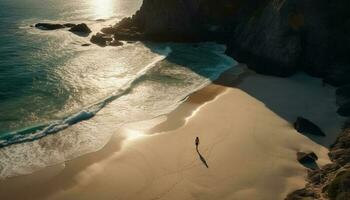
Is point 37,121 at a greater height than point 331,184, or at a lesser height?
lesser

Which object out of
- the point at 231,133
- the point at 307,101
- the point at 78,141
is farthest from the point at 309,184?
the point at 78,141

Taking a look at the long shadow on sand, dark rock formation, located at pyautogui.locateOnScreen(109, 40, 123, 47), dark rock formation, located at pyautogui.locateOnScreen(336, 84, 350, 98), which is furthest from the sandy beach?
dark rock formation, located at pyautogui.locateOnScreen(109, 40, 123, 47)

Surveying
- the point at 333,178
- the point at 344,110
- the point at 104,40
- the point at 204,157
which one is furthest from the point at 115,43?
the point at 333,178

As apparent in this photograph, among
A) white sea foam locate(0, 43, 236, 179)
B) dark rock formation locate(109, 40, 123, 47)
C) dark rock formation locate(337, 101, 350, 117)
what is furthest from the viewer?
dark rock formation locate(109, 40, 123, 47)

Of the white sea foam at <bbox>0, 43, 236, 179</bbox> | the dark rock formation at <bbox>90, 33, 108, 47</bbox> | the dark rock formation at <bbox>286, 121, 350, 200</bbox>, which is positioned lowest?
the dark rock formation at <bbox>90, 33, 108, 47</bbox>

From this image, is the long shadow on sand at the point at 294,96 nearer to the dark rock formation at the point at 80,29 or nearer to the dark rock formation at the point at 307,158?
the dark rock formation at the point at 307,158

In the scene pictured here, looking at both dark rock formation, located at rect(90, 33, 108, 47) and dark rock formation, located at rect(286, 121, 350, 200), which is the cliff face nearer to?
dark rock formation, located at rect(286, 121, 350, 200)

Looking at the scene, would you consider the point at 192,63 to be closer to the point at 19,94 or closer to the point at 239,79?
the point at 239,79
